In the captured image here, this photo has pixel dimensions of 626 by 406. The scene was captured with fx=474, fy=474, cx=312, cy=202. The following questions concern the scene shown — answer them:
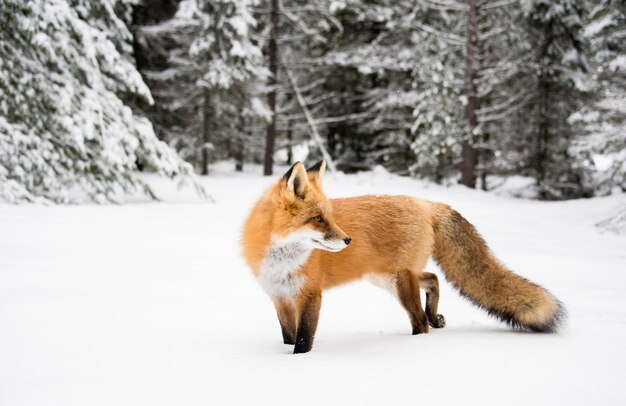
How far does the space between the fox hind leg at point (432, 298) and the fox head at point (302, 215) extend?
1100mm

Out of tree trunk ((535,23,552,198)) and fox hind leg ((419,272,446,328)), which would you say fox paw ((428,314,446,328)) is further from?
tree trunk ((535,23,552,198))

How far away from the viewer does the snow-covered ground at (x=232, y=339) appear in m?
2.24

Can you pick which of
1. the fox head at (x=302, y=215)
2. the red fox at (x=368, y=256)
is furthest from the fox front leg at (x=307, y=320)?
the fox head at (x=302, y=215)

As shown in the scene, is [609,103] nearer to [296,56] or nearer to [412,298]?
[412,298]

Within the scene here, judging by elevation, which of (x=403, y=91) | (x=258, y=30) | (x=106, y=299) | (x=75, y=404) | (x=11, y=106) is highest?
(x=258, y=30)

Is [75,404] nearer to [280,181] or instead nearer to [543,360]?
[280,181]

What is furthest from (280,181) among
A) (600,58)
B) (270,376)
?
(600,58)

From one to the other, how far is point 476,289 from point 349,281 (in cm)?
94

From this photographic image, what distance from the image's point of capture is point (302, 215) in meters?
3.23

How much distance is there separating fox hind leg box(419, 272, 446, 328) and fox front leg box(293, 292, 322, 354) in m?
1.06

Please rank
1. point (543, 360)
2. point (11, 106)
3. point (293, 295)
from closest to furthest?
point (543, 360)
point (293, 295)
point (11, 106)

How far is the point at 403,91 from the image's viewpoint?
20.9 m

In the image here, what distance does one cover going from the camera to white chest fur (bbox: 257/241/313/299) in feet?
10.5

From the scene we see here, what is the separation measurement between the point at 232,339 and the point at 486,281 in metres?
1.89
